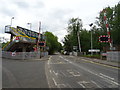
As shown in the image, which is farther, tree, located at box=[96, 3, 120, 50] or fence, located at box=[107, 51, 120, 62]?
tree, located at box=[96, 3, 120, 50]

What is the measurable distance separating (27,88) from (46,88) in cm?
90

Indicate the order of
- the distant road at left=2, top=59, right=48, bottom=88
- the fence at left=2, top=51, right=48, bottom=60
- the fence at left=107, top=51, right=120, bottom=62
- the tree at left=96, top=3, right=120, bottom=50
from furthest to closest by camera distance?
the tree at left=96, top=3, right=120, bottom=50, the fence at left=2, top=51, right=48, bottom=60, the fence at left=107, top=51, right=120, bottom=62, the distant road at left=2, top=59, right=48, bottom=88

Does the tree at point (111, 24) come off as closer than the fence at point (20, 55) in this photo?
No

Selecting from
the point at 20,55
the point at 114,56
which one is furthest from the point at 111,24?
the point at 20,55

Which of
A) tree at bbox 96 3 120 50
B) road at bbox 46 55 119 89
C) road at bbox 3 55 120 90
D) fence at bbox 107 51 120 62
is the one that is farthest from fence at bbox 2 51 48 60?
tree at bbox 96 3 120 50

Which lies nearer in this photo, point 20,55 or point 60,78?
point 60,78

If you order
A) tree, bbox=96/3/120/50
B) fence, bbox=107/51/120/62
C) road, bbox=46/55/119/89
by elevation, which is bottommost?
road, bbox=46/55/119/89

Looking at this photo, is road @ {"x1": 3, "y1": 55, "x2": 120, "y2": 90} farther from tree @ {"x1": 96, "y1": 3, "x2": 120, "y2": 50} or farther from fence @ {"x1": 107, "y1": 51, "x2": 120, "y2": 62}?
tree @ {"x1": 96, "y1": 3, "x2": 120, "y2": 50}

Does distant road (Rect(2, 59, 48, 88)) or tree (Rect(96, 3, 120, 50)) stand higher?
tree (Rect(96, 3, 120, 50))

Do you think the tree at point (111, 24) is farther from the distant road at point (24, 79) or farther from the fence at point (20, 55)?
the distant road at point (24, 79)

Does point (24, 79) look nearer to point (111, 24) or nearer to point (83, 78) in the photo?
point (83, 78)

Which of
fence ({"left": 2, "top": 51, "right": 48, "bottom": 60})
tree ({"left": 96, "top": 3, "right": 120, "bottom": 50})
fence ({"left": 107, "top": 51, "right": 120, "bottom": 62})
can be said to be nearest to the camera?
fence ({"left": 107, "top": 51, "right": 120, "bottom": 62})

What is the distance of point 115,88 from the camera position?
5684 millimetres

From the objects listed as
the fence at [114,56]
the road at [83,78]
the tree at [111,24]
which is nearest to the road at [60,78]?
the road at [83,78]
